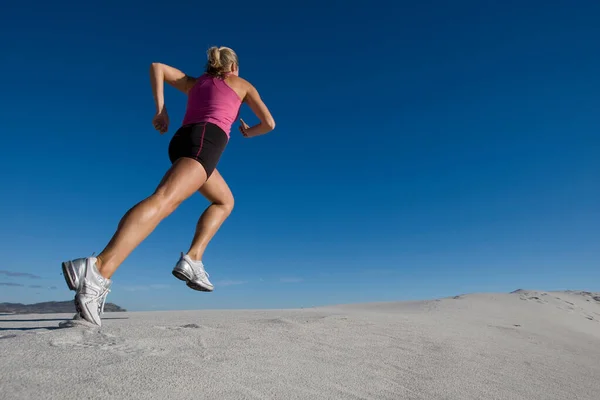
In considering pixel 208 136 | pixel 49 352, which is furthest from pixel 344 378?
pixel 208 136

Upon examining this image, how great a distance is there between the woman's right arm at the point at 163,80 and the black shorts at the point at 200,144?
38 centimetres

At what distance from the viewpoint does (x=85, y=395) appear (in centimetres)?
125

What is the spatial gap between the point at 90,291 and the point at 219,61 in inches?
74.8

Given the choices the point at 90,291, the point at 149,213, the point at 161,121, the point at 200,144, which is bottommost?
the point at 90,291

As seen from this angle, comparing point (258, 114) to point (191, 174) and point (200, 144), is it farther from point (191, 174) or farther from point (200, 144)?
point (191, 174)

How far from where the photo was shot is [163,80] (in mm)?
2979

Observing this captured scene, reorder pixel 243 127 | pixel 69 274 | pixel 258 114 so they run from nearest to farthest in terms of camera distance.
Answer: pixel 69 274, pixel 258 114, pixel 243 127

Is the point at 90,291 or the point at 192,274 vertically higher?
the point at 192,274

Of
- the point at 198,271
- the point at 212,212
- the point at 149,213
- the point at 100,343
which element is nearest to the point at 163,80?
the point at 212,212

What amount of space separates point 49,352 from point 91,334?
0.41 m

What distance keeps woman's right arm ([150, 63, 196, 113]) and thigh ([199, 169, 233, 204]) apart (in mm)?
684

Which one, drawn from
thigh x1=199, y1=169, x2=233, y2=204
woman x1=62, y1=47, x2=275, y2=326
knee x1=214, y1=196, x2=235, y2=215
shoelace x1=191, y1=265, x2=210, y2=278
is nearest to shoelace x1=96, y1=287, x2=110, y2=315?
woman x1=62, y1=47, x2=275, y2=326

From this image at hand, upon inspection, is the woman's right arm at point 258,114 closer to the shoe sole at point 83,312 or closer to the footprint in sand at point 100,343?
the shoe sole at point 83,312

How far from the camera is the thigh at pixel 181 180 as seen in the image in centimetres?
234
